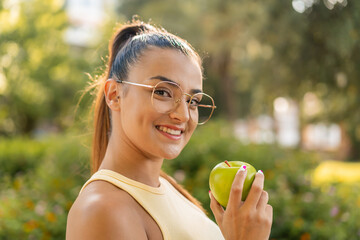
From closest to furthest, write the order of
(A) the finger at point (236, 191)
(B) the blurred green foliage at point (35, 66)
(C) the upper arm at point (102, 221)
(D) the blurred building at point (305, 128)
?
(C) the upper arm at point (102, 221) < (A) the finger at point (236, 191) < (B) the blurred green foliage at point (35, 66) < (D) the blurred building at point (305, 128)

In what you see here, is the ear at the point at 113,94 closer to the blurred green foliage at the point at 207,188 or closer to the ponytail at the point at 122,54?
the ponytail at the point at 122,54

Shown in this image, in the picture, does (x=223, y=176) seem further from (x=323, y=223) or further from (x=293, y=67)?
(x=293, y=67)

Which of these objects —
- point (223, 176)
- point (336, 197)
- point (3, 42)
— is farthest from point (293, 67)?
point (3, 42)

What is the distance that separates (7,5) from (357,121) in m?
9.70

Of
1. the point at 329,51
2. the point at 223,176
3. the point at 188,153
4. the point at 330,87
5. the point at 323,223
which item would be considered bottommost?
the point at 323,223

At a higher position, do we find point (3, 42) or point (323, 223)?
point (3, 42)

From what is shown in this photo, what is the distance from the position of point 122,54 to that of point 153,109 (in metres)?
0.31

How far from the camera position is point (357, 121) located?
366 inches

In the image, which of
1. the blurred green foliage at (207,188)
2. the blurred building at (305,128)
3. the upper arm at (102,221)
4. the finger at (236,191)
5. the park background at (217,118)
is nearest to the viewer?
the upper arm at (102,221)

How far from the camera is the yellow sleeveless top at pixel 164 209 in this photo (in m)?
1.33

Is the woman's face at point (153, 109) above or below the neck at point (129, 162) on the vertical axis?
above

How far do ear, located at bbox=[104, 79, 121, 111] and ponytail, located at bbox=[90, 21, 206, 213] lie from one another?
0.03 meters

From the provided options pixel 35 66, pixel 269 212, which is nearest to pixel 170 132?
pixel 269 212

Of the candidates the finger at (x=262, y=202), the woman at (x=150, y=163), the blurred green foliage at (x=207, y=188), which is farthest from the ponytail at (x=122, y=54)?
the blurred green foliage at (x=207, y=188)
